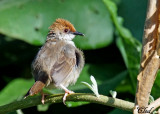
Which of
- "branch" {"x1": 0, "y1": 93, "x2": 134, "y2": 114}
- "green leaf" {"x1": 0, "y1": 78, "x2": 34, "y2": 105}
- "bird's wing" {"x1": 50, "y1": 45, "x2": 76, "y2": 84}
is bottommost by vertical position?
"branch" {"x1": 0, "y1": 93, "x2": 134, "y2": 114}

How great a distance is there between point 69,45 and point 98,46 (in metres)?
1.01

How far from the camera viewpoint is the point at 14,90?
15.8 feet

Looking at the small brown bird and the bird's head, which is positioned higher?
the bird's head

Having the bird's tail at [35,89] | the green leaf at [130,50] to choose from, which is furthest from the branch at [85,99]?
the green leaf at [130,50]

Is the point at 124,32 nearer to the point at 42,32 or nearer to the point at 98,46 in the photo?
the point at 98,46

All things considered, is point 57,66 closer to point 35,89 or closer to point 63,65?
point 63,65

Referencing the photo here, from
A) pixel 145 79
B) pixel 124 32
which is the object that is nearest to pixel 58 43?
pixel 124 32

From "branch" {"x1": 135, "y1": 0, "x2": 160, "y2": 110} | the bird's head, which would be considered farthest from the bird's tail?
the bird's head

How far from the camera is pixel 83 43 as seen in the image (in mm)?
5152

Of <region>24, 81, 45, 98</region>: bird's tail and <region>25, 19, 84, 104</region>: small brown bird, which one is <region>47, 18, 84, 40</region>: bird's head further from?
<region>24, 81, 45, 98</region>: bird's tail

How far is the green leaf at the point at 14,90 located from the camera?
15.1 feet

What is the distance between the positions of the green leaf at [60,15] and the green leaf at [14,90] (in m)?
0.64

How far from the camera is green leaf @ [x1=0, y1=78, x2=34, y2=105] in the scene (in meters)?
4.61

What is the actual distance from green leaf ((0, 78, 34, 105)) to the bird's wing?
1047mm
